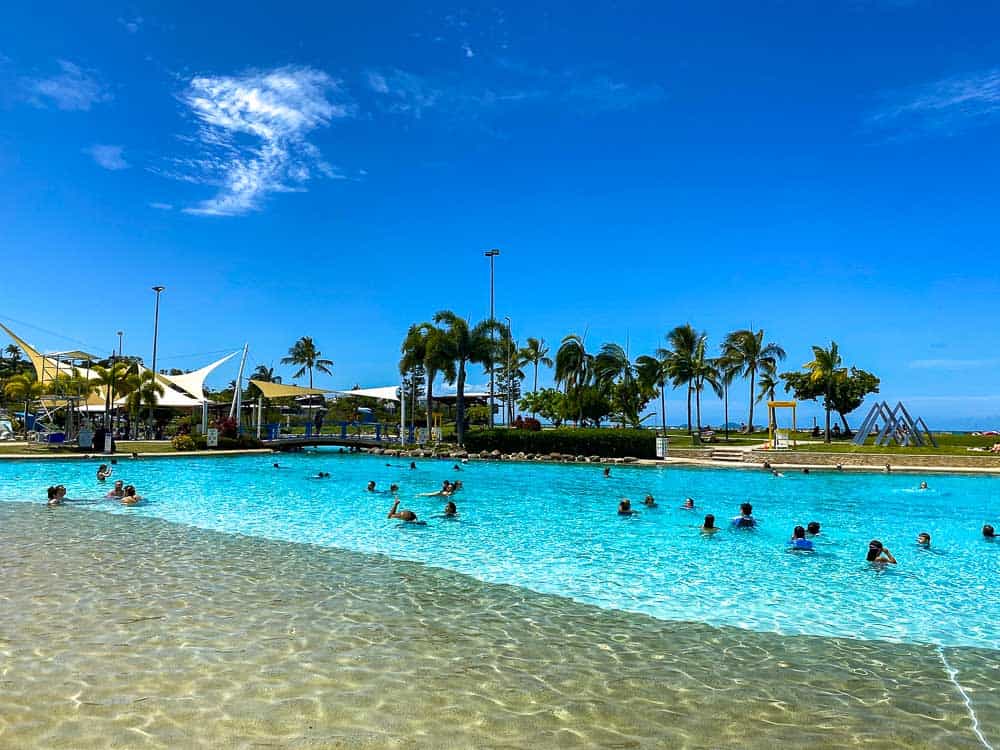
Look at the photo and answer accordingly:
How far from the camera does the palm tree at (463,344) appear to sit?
46.2 m

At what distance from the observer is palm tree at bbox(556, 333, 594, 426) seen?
172ft

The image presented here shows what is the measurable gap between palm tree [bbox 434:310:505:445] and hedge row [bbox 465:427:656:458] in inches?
104

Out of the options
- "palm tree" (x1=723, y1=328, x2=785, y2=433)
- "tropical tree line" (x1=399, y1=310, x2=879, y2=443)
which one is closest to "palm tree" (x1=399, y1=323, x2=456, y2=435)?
"tropical tree line" (x1=399, y1=310, x2=879, y2=443)

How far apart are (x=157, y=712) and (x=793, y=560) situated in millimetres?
11443

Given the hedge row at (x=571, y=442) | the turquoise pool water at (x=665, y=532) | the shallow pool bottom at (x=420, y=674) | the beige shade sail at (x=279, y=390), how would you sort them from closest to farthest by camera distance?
the shallow pool bottom at (x=420, y=674) → the turquoise pool water at (x=665, y=532) → the hedge row at (x=571, y=442) → the beige shade sail at (x=279, y=390)

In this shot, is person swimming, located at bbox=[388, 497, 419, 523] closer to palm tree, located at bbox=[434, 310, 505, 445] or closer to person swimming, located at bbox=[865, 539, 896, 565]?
person swimming, located at bbox=[865, 539, 896, 565]

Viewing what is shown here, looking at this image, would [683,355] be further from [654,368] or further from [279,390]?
[279,390]

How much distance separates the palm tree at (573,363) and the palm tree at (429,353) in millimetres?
9585

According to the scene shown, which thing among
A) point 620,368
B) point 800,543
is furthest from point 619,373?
point 800,543

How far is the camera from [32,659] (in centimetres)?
646

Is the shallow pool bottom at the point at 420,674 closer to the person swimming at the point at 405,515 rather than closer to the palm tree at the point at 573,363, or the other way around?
the person swimming at the point at 405,515

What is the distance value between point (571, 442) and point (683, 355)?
56.2ft

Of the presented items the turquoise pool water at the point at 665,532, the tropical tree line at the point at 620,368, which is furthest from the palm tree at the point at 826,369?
the turquoise pool water at the point at 665,532

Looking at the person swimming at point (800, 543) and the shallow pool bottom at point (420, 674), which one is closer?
the shallow pool bottom at point (420, 674)
